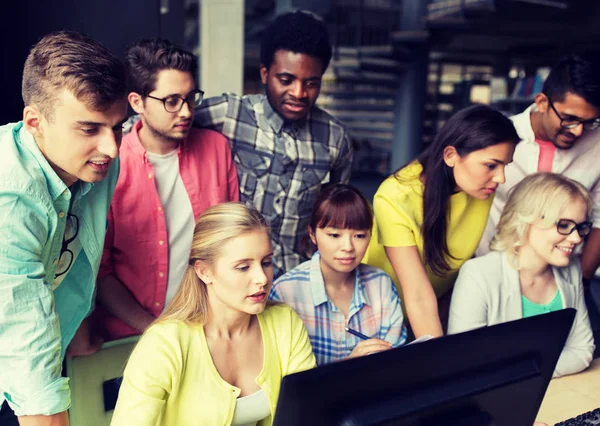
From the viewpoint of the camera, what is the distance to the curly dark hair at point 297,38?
1964mm

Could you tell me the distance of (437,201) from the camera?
179 cm

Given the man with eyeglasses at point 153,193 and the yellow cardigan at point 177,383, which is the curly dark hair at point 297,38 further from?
the yellow cardigan at point 177,383

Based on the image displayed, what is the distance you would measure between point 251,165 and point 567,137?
113cm

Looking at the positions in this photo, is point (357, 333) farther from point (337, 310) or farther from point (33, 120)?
point (33, 120)

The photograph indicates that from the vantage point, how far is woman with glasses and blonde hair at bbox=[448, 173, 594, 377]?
1.75 m

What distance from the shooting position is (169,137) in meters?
1.77

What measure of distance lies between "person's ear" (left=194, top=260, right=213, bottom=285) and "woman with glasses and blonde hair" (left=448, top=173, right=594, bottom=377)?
0.78 metres

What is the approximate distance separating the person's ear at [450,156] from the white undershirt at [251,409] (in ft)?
2.93

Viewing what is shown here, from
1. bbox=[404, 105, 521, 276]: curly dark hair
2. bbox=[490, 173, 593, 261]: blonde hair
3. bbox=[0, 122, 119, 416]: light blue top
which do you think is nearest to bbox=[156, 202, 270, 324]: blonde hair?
bbox=[0, 122, 119, 416]: light blue top

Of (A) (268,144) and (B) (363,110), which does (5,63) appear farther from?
(B) (363,110)

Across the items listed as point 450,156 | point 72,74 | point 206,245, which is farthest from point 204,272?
point 450,156

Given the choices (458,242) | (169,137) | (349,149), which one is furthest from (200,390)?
(349,149)

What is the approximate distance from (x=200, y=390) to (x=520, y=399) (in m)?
0.69

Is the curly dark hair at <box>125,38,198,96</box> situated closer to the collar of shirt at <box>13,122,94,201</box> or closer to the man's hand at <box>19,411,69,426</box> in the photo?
the collar of shirt at <box>13,122,94,201</box>
